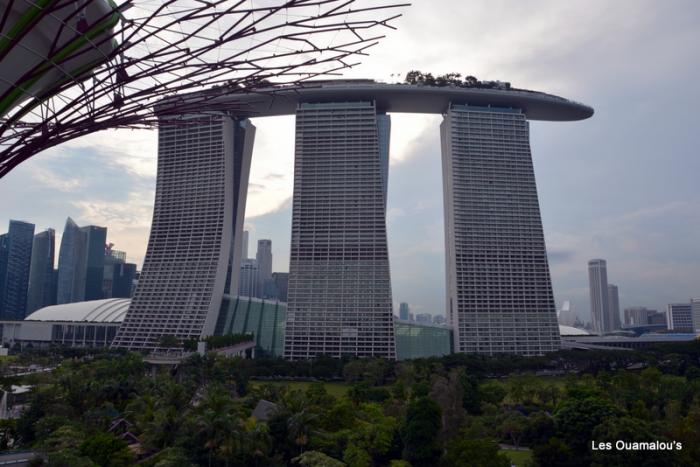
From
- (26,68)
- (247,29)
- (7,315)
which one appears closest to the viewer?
(247,29)

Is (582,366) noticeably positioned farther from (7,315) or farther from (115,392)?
(7,315)

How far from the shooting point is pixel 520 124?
7019cm

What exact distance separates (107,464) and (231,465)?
4926 mm

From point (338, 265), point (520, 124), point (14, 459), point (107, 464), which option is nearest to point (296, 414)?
point (107, 464)

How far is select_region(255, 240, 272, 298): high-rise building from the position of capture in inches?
5714

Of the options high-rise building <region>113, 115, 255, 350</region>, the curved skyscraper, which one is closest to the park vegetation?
the curved skyscraper

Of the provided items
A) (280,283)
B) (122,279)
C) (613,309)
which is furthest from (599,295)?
(122,279)

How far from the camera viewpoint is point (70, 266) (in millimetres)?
123750

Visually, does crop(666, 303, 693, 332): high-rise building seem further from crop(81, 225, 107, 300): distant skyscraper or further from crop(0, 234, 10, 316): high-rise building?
crop(0, 234, 10, 316): high-rise building

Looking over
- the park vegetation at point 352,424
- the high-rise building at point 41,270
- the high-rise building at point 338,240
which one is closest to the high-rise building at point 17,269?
the high-rise building at point 41,270

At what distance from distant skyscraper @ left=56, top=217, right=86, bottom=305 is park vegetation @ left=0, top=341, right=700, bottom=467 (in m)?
93.0

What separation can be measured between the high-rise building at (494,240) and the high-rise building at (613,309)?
124 metres

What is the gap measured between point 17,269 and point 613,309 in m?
175

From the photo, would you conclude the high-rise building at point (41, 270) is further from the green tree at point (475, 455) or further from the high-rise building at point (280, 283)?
the green tree at point (475, 455)
